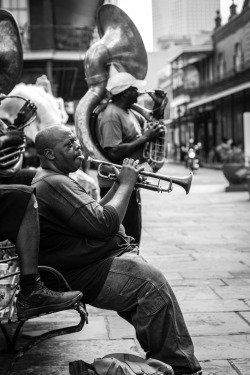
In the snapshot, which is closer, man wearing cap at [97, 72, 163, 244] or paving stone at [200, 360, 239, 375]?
paving stone at [200, 360, 239, 375]

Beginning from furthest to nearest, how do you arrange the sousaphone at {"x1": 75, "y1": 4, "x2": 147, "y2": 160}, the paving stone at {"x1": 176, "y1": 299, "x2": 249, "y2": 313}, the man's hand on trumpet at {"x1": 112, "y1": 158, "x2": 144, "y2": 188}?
1. the sousaphone at {"x1": 75, "y1": 4, "x2": 147, "y2": 160}
2. the paving stone at {"x1": 176, "y1": 299, "x2": 249, "y2": 313}
3. the man's hand on trumpet at {"x1": 112, "y1": 158, "x2": 144, "y2": 188}

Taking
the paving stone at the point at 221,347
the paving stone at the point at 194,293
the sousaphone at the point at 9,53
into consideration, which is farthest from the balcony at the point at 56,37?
the paving stone at the point at 221,347

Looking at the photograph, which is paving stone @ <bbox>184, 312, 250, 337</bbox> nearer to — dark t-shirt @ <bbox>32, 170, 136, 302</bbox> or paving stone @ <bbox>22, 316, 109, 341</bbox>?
paving stone @ <bbox>22, 316, 109, 341</bbox>

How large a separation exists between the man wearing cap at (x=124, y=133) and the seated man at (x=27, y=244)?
2.11 meters

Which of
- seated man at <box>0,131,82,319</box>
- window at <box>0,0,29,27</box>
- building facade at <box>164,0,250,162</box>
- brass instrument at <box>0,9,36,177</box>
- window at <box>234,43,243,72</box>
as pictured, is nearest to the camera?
seated man at <box>0,131,82,319</box>

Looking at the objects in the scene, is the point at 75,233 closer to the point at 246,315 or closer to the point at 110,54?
the point at 246,315

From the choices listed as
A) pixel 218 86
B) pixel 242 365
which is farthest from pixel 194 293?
pixel 218 86

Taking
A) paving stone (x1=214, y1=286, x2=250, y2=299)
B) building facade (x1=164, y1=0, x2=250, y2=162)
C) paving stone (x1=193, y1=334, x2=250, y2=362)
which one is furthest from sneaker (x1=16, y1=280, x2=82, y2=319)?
building facade (x1=164, y1=0, x2=250, y2=162)

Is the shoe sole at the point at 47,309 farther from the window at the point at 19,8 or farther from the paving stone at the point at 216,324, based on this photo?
the window at the point at 19,8

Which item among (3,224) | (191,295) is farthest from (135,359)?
(191,295)

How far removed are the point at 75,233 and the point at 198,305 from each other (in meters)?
2.00

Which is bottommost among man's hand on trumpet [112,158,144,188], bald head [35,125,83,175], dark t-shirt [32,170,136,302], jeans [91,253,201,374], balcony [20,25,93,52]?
jeans [91,253,201,374]

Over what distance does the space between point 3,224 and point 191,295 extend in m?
2.63

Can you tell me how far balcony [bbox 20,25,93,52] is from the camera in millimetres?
25312
